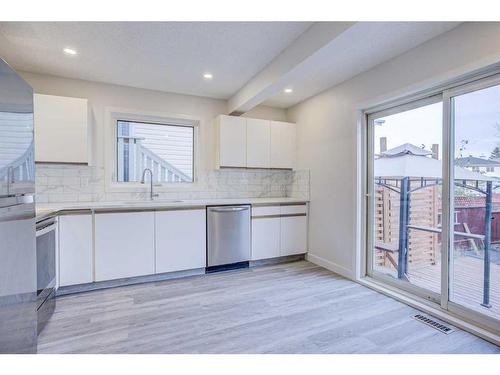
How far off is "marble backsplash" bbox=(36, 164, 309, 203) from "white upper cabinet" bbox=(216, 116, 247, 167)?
1.08 ft

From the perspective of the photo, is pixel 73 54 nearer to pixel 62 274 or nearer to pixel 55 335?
pixel 62 274

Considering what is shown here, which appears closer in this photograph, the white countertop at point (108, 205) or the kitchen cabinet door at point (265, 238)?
the white countertop at point (108, 205)

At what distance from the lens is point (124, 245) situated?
2895 millimetres

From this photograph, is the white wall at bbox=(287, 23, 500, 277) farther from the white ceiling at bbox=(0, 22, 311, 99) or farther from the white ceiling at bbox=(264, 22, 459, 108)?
the white ceiling at bbox=(0, 22, 311, 99)

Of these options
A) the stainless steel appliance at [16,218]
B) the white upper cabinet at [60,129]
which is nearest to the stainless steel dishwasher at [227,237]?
the white upper cabinet at [60,129]

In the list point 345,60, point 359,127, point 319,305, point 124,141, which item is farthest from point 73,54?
point 319,305

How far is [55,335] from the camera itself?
1.98 meters

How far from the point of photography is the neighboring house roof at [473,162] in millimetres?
2029

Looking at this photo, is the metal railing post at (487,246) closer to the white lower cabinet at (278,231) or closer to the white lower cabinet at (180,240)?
the white lower cabinet at (278,231)

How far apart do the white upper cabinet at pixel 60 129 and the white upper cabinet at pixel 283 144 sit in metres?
2.45

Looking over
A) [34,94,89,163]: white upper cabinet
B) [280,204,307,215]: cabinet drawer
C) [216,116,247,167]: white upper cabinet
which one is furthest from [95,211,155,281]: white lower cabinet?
[280,204,307,215]: cabinet drawer

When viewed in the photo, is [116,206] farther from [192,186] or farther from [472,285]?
[472,285]

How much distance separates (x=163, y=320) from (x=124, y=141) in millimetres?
2351

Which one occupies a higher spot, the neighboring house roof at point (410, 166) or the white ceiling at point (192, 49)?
the white ceiling at point (192, 49)
